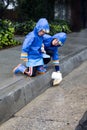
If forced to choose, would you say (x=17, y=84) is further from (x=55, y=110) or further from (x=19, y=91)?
(x=55, y=110)

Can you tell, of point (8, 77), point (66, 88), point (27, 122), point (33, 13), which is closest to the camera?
point (27, 122)

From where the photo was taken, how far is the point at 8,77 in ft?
23.0

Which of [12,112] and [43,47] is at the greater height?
[43,47]

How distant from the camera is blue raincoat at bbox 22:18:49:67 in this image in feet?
23.0

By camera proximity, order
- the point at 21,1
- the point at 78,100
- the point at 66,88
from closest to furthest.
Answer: the point at 78,100
the point at 66,88
the point at 21,1

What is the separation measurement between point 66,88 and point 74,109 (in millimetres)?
1499

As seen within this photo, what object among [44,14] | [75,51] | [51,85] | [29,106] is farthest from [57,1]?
[29,106]

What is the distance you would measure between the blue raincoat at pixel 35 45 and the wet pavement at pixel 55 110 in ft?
2.05

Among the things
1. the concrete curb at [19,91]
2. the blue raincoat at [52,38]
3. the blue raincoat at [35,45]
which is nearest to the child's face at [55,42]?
the blue raincoat at [52,38]

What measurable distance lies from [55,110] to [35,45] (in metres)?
1.60

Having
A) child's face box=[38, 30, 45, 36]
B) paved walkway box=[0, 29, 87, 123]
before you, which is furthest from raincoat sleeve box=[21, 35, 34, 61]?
paved walkway box=[0, 29, 87, 123]

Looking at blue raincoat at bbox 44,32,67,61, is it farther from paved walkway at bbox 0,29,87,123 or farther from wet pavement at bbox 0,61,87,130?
wet pavement at bbox 0,61,87,130

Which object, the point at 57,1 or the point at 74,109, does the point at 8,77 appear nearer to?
the point at 74,109

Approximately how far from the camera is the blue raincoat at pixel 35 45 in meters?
7.00
